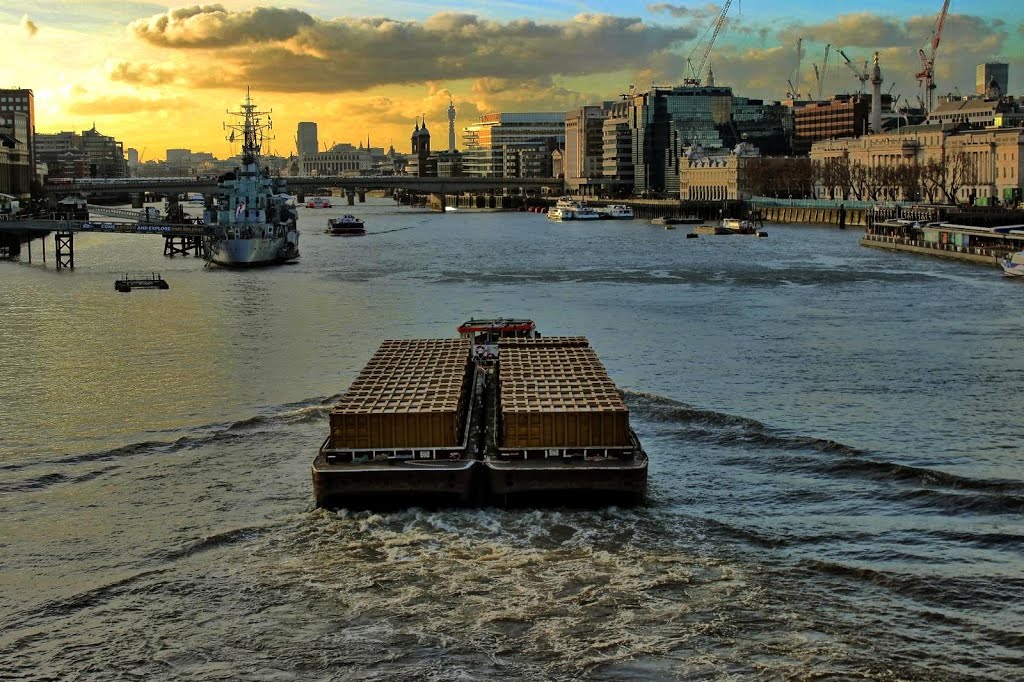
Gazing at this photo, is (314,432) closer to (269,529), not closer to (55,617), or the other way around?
(269,529)

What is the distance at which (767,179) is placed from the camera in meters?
165

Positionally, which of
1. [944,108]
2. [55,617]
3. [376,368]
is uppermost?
[944,108]

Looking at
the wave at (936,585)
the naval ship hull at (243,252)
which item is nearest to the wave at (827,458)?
the wave at (936,585)

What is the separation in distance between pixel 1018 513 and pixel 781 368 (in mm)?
14895

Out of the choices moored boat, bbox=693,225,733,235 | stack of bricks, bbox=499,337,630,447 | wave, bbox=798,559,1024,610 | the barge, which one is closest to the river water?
wave, bbox=798,559,1024,610

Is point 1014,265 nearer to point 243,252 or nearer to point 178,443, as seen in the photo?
point 243,252

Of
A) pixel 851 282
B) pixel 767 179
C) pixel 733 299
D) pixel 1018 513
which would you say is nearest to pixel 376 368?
pixel 1018 513

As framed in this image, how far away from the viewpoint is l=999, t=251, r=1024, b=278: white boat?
65875 millimetres

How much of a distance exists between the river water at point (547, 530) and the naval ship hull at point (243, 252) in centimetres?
3341

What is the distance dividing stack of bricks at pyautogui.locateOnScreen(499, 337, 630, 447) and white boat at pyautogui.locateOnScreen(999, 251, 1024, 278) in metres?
43.9

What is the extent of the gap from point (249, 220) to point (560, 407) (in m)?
63.3

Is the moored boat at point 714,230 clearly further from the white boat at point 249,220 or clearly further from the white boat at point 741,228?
the white boat at point 249,220

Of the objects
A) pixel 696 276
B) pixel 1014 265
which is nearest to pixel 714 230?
pixel 696 276

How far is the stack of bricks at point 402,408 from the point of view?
2266 centimetres
